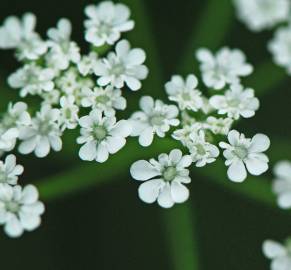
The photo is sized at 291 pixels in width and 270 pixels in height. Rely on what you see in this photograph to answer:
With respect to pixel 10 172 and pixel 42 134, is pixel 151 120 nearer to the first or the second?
pixel 42 134

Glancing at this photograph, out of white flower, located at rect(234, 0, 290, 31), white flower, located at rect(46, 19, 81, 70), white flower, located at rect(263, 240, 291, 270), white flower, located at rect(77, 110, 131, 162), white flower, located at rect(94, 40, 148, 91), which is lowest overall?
white flower, located at rect(263, 240, 291, 270)

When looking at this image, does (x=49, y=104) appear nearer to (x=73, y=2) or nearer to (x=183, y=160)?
(x=183, y=160)

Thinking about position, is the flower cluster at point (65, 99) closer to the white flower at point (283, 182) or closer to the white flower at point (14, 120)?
the white flower at point (14, 120)

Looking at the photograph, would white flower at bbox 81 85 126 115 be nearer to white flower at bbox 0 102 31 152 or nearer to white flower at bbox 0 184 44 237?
white flower at bbox 0 102 31 152

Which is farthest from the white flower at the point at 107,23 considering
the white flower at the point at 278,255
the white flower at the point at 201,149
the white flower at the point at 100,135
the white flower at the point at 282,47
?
the white flower at the point at 278,255

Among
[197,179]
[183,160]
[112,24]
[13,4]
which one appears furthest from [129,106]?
[13,4]

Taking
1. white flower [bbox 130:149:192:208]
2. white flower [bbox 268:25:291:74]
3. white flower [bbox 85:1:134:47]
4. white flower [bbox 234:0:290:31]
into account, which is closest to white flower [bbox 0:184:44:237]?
white flower [bbox 130:149:192:208]

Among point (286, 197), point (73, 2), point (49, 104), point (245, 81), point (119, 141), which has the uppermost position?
point (73, 2)
